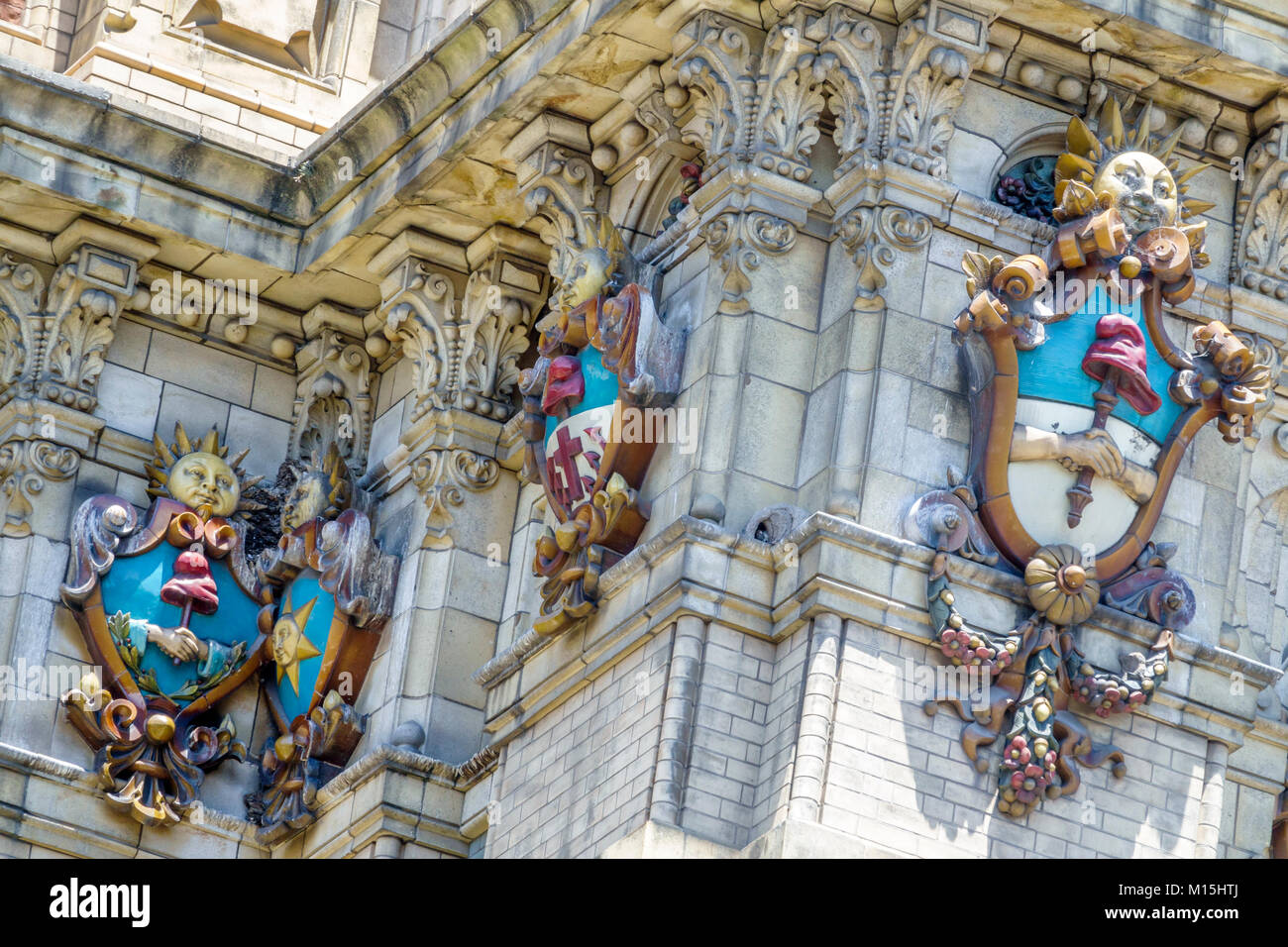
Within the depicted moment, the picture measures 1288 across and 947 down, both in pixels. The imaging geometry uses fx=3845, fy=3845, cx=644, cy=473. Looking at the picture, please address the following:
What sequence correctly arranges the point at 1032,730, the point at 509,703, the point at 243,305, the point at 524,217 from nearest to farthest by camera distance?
the point at 1032,730
the point at 509,703
the point at 524,217
the point at 243,305

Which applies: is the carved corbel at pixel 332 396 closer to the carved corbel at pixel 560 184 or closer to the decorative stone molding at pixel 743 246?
the carved corbel at pixel 560 184

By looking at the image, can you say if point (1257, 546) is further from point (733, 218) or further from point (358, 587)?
point (358, 587)

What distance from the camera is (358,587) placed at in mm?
27297

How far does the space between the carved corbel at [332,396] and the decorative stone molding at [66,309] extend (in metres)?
1.50

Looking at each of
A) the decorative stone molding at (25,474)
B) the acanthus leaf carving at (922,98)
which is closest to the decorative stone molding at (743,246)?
the acanthus leaf carving at (922,98)

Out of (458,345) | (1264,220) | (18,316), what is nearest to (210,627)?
Result: (18,316)

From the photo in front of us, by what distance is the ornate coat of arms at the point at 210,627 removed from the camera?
2731 centimetres

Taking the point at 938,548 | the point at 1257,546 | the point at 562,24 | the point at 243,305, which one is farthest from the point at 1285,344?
the point at 243,305

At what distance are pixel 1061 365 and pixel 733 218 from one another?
227 centimetres

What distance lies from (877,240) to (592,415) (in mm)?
2408

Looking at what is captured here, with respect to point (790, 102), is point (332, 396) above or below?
below

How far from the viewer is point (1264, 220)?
2523 centimetres

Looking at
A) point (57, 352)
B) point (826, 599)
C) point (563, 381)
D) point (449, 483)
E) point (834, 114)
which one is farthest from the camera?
point (57, 352)

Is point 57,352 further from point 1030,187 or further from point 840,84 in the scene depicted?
point 1030,187
